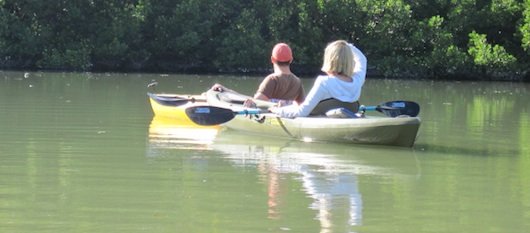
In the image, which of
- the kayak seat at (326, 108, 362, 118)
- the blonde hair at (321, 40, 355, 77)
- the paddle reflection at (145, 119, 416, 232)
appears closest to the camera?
the paddle reflection at (145, 119, 416, 232)

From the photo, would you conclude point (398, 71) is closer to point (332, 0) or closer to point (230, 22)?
point (332, 0)

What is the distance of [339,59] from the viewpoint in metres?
9.91

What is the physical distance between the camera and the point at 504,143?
36.2 ft

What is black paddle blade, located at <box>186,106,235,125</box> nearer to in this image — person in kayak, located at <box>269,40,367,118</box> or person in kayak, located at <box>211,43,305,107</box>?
person in kayak, located at <box>211,43,305,107</box>

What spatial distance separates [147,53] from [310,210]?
2461 centimetres

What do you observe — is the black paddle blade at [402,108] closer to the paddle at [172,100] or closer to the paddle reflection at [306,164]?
the paddle reflection at [306,164]

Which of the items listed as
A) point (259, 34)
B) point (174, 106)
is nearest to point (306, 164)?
point (174, 106)

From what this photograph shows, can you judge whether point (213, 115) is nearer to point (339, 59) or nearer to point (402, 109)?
point (339, 59)

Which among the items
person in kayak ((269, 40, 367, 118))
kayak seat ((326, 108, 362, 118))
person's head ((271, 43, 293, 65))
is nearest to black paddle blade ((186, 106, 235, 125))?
person's head ((271, 43, 293, 65))

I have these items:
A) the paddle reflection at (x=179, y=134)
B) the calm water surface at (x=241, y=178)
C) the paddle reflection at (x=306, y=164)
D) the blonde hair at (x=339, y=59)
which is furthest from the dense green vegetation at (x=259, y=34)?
the blonde hair at (x=339, y=59)

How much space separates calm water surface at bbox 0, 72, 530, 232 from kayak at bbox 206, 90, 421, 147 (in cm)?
12

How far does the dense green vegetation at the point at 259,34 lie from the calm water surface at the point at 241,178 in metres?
16.2

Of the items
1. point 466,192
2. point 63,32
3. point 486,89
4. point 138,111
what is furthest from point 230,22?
point 466,192

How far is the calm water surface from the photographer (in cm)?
627
